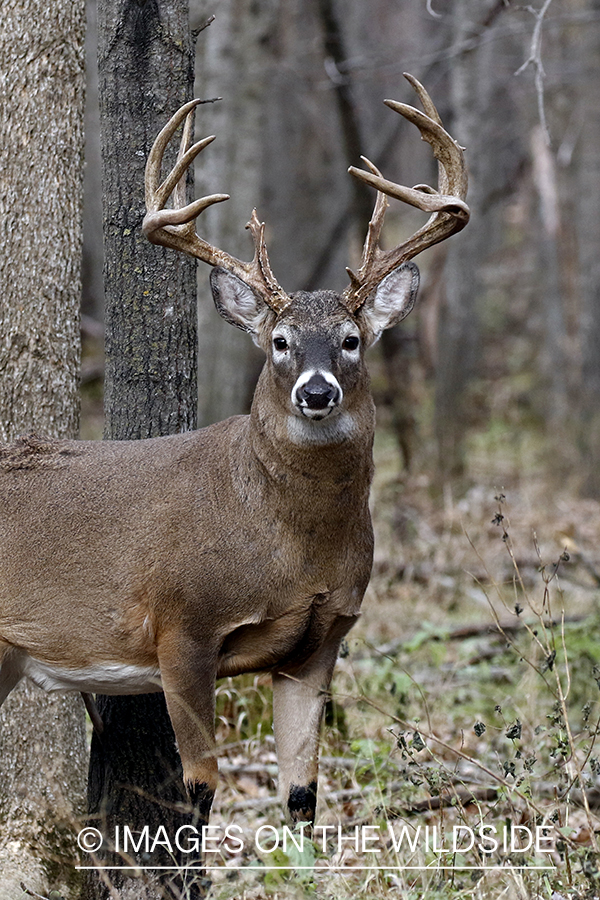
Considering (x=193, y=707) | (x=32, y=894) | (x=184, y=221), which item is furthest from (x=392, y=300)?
(x=32, y=894)

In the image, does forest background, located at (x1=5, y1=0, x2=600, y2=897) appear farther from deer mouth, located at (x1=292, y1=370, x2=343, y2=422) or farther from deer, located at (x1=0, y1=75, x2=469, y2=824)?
deer mouth, located at (x1=292, y1=370, x2=343, y2=422)

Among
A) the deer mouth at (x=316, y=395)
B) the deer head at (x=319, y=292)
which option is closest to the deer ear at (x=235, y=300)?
the deer head at (x=319, y=292)

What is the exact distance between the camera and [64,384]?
5.34 meters

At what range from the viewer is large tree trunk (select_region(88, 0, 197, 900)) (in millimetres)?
4840

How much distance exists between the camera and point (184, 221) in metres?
4.36

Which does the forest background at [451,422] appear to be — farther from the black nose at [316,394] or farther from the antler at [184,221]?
the antler at [184,221]

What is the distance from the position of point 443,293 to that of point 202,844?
1085 cm

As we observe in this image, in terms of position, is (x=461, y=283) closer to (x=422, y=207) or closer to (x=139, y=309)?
(x=139, y=309)

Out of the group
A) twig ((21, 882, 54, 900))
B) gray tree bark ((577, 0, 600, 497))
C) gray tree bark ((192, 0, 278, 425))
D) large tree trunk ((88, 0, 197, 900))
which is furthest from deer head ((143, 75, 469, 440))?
gray tree bark ((577, 0, 600, 497))

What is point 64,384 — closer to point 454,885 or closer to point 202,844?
point 202,844

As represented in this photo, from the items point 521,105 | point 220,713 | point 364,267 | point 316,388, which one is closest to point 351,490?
point 316,388

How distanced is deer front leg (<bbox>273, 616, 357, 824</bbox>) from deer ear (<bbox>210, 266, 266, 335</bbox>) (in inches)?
55.6

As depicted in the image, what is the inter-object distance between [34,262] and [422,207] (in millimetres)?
1897

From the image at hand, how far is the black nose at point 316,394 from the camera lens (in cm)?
407
